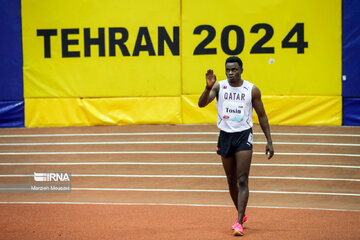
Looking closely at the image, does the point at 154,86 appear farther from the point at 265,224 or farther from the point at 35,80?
the point at 265,224

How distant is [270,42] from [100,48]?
4.12 meters

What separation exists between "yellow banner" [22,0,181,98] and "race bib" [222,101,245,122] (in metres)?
7.09

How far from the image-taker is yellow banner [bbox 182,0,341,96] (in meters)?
12.7

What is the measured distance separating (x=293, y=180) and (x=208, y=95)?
4145 millimetres

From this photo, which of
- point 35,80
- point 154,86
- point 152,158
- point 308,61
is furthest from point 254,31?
point 35,80

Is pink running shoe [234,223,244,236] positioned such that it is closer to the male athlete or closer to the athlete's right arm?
the male athlete

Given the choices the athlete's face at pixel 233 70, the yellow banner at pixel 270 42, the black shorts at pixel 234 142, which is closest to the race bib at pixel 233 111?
the black shorts at pixel 234 142

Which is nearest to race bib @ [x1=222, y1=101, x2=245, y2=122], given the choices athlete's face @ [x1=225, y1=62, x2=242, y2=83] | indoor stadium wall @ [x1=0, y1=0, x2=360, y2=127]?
athlete's face @ [x1=225, y1=62, x2=242, y2=83]

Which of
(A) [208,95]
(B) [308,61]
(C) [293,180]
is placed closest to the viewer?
(A) [208,95]

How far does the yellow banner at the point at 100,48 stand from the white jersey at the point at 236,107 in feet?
23.1

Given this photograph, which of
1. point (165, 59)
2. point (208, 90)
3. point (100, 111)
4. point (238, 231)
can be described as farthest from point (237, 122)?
point (100, 111)

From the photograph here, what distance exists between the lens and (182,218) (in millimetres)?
7094

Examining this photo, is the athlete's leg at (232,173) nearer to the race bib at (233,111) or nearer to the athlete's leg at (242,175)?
the athlete's leg at (242,175)

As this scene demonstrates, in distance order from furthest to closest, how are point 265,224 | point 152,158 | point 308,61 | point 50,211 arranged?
point 308,61, point 152,158, point 50,211, point 265,224
